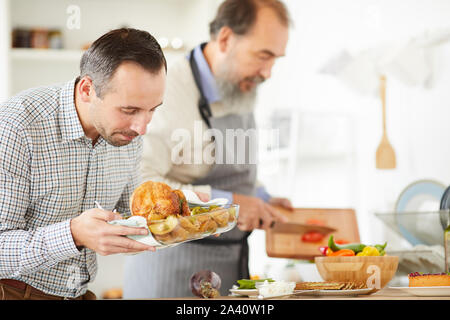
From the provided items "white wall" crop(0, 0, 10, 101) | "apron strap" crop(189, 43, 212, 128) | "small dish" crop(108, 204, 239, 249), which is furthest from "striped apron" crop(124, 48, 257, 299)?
"white wall" crop(0, 0, 10, 101)

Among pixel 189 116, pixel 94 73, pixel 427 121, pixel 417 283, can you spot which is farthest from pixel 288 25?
pixel 417 283

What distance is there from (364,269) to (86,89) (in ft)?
2.64

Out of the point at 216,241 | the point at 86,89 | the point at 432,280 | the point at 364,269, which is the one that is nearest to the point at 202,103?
the point at 216,241

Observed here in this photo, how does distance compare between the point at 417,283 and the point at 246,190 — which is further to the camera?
the point at 246,190

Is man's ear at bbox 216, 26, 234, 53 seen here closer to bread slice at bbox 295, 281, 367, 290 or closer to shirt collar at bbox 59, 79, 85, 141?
shirt collar at bbox 59, 79, 85, 141

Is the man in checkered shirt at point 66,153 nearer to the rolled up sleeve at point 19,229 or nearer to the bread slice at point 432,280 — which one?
the rolled up sleeve at point 19,229

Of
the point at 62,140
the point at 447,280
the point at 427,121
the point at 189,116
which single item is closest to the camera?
the point at 447,280

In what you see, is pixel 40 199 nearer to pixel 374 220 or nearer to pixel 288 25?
pixel 288 25

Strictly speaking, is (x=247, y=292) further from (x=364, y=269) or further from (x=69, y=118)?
(x=69, y=118)

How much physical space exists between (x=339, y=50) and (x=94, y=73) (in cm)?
203

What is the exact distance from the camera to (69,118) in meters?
1.44

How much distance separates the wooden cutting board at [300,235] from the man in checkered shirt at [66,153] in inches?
35.4

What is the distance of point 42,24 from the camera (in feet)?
10.0

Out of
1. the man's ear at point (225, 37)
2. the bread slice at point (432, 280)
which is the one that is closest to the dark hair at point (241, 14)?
the man's ear at point (225, 37)
